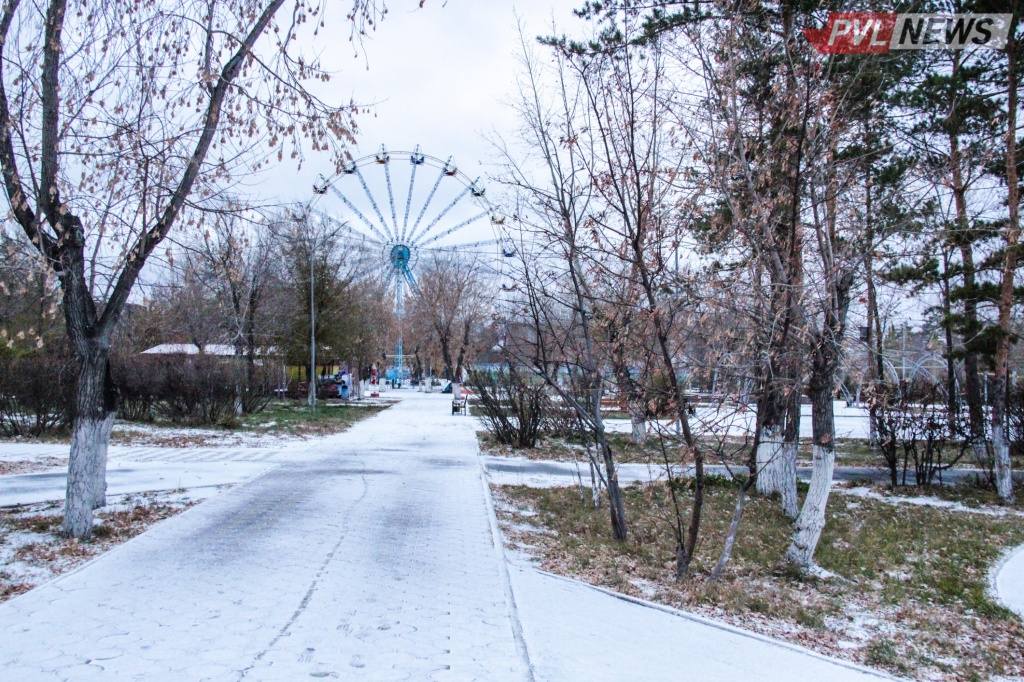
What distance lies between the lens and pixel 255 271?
2744 centimetres

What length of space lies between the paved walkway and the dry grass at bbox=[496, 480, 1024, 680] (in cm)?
65

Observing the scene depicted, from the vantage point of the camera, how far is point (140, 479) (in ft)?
34.6

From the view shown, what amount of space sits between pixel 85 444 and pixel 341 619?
351 centimetres

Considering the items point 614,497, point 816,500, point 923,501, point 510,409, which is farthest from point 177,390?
point 816,500

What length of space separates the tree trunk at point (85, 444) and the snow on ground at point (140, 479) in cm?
224

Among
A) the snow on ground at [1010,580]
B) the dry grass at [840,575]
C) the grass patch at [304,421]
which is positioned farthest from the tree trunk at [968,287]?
the grass patch at [304,421]

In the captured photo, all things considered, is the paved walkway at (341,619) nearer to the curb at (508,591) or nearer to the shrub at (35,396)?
the curb at (508,591)

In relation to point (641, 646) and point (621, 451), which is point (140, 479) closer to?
point (641, 646)

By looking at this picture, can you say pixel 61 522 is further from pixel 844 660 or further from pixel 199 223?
pixel 844 660

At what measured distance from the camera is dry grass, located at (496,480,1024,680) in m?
5.60

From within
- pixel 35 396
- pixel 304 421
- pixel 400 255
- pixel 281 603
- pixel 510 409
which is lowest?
pixel 281 603

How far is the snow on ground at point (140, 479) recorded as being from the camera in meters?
9.06

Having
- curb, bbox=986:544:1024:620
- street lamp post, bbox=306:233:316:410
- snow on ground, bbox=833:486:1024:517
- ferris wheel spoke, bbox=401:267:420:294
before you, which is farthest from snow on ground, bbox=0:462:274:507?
ferris wheel spoke, bbox=401:267:420:294

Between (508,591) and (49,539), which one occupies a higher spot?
(49,539)
